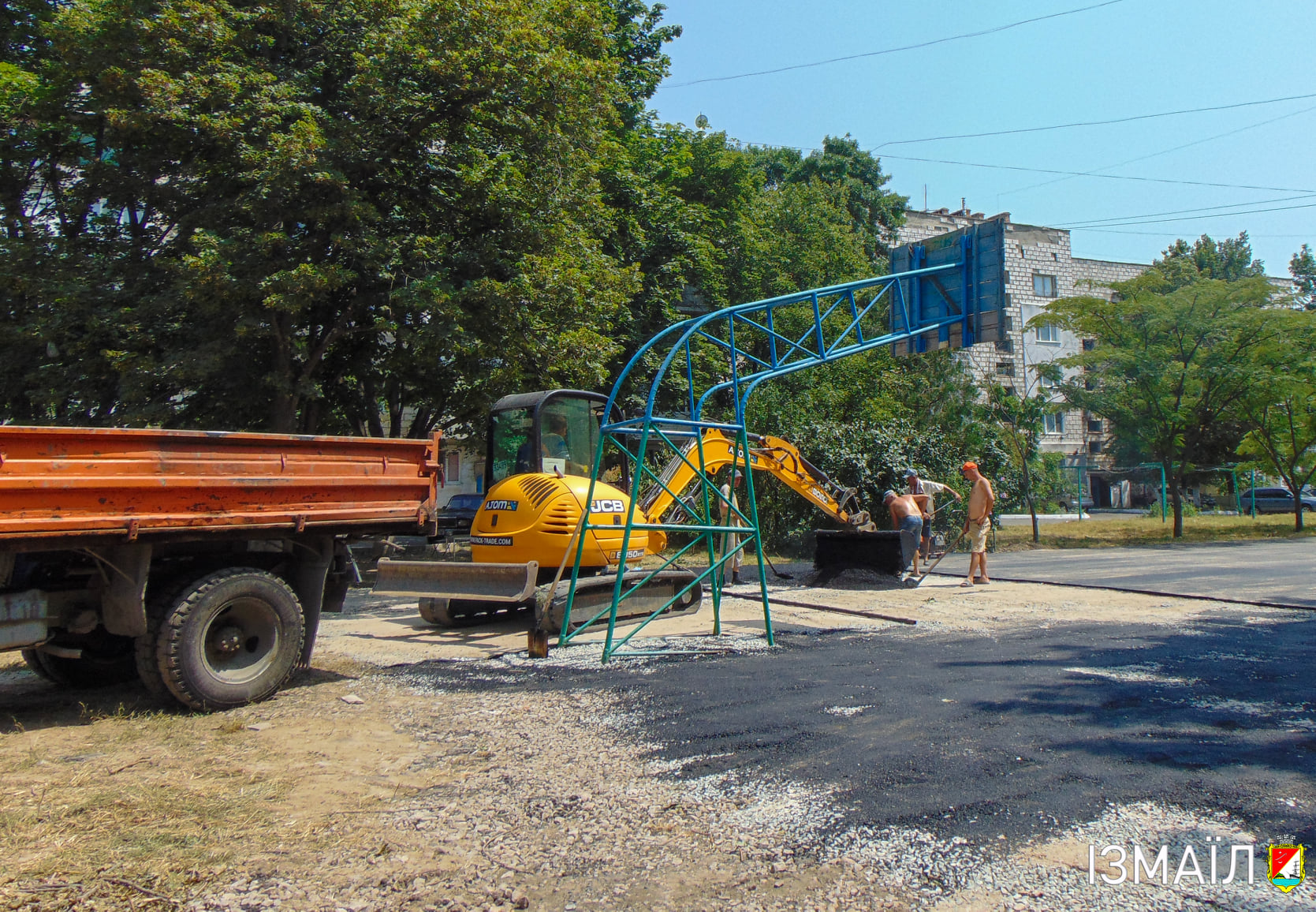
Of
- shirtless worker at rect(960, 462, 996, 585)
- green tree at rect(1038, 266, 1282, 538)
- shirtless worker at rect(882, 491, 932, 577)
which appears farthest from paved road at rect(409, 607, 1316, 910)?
green tree at rect(1038, 266, 1282, 538)

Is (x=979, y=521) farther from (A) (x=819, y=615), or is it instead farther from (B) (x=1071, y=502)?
(B) (x=1071, y=502)

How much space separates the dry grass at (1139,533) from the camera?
80.3ft

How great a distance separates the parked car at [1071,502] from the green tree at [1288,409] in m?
Result: 11.8

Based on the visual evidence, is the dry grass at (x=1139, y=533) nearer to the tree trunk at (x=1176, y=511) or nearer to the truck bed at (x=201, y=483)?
the tree trunk at (x=1176, y=511)

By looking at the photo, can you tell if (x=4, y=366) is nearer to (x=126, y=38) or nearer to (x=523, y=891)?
(x=126, y=38)

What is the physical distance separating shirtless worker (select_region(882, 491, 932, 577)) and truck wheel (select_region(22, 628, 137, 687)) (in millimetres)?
10635

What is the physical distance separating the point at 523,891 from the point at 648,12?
2584 cm

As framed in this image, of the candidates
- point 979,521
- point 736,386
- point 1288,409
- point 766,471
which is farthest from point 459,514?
point 1288,409

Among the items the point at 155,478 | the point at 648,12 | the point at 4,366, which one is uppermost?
the point at 648,12

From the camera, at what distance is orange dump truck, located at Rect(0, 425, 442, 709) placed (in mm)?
5691

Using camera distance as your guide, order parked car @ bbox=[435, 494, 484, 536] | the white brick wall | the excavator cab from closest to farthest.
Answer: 1. the excavator cab
2. parked car @ bbox=[435, 494, 484, 536]
3. the white brick wall

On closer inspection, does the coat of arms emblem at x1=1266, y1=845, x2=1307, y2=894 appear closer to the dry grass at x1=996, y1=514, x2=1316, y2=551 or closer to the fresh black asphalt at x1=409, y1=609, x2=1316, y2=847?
the fresh black asphalt at x1=409, y1=609, x2=1316, y2=847

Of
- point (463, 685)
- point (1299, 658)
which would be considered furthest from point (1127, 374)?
point (463, 685)

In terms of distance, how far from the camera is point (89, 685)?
7.28 meters
